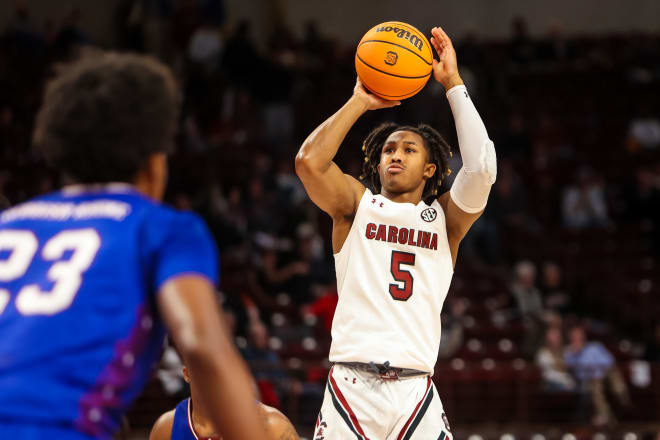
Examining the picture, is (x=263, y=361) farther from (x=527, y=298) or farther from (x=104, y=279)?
(x=104, y=279)

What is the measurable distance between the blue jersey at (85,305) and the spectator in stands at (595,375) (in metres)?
9.21

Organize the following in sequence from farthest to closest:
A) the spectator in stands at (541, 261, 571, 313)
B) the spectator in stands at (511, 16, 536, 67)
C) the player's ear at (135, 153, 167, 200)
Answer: the spectator in stands at (511, 16, 536, 67)
the spectator in stands at (541, 261, 571, 313)
the player's ear at (135, 153, 167, 200)

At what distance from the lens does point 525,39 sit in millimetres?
18328

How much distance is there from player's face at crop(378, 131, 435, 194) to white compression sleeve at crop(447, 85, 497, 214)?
0.76 ft

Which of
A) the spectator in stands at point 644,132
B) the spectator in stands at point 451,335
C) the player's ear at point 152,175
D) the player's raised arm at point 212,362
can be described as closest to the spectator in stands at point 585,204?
the spectator in stands at point 644,132

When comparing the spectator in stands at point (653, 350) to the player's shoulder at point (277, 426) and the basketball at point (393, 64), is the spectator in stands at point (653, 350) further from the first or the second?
the player's shoulder at point (277, 426)

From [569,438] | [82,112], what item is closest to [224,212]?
[569,438]

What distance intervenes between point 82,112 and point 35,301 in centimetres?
43

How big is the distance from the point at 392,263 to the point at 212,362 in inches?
104

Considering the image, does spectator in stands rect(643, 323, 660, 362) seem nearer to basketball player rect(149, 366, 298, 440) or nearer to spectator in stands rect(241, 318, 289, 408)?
spectator in stands rect(241, 318, 289, 408)

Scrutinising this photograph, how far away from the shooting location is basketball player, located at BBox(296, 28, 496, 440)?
4238mm

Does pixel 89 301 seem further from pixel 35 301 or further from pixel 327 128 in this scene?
pixel 327 128

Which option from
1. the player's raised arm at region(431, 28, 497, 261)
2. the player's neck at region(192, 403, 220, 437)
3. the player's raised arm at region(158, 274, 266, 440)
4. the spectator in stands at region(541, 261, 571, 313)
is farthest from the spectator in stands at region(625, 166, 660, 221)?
the player's raised arm at region(158, 274, 266, 440)

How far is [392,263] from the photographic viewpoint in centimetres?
446
